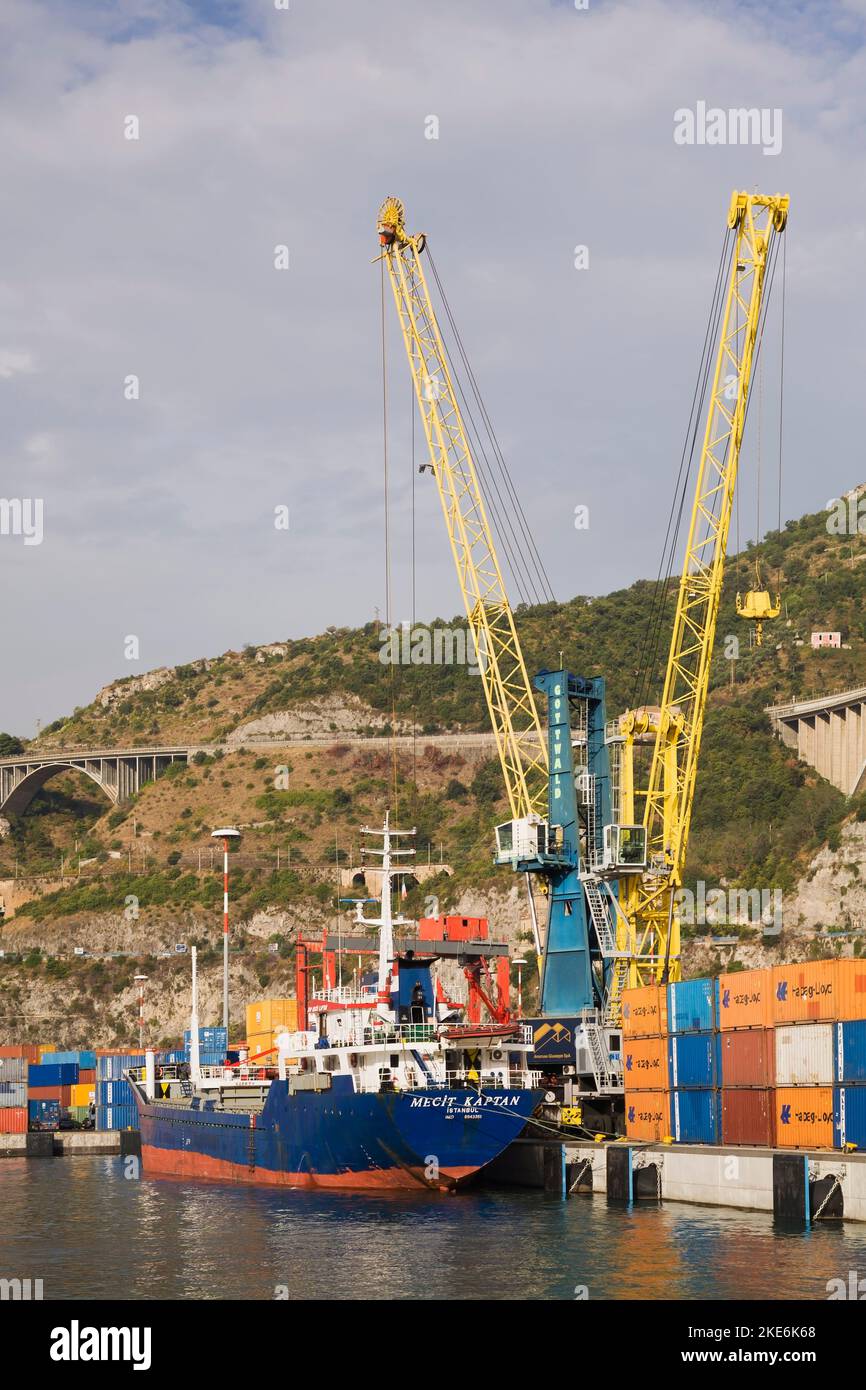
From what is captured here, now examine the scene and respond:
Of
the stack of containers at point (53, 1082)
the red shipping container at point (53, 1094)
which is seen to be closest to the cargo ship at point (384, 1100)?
the red shipping container at point (53, 1094)

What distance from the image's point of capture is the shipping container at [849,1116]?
2008 inches

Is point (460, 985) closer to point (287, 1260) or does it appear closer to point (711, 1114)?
point (711, 1114)

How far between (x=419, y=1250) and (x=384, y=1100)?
14746 millimetres

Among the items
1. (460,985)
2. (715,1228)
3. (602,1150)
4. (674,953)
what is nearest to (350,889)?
(460,985)

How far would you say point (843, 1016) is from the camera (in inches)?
2057

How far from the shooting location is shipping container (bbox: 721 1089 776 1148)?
55969 mm

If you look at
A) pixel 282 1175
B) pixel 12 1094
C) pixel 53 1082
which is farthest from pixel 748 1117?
pixel 53 1082

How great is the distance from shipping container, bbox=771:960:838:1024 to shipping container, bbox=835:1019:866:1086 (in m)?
1.02

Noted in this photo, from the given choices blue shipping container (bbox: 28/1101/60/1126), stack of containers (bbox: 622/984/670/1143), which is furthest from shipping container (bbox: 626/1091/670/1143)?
blue shipping container (bbox: 28/1101/60/1126)

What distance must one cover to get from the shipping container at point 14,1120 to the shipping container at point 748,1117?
7123 cm

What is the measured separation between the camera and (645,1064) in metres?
66.3

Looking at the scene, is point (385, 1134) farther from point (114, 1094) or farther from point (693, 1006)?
point (114, 1094)

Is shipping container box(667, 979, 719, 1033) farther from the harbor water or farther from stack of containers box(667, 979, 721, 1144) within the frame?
the harbor water

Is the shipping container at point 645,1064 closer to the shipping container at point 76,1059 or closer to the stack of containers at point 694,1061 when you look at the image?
the stack of containers at point 694,1061
